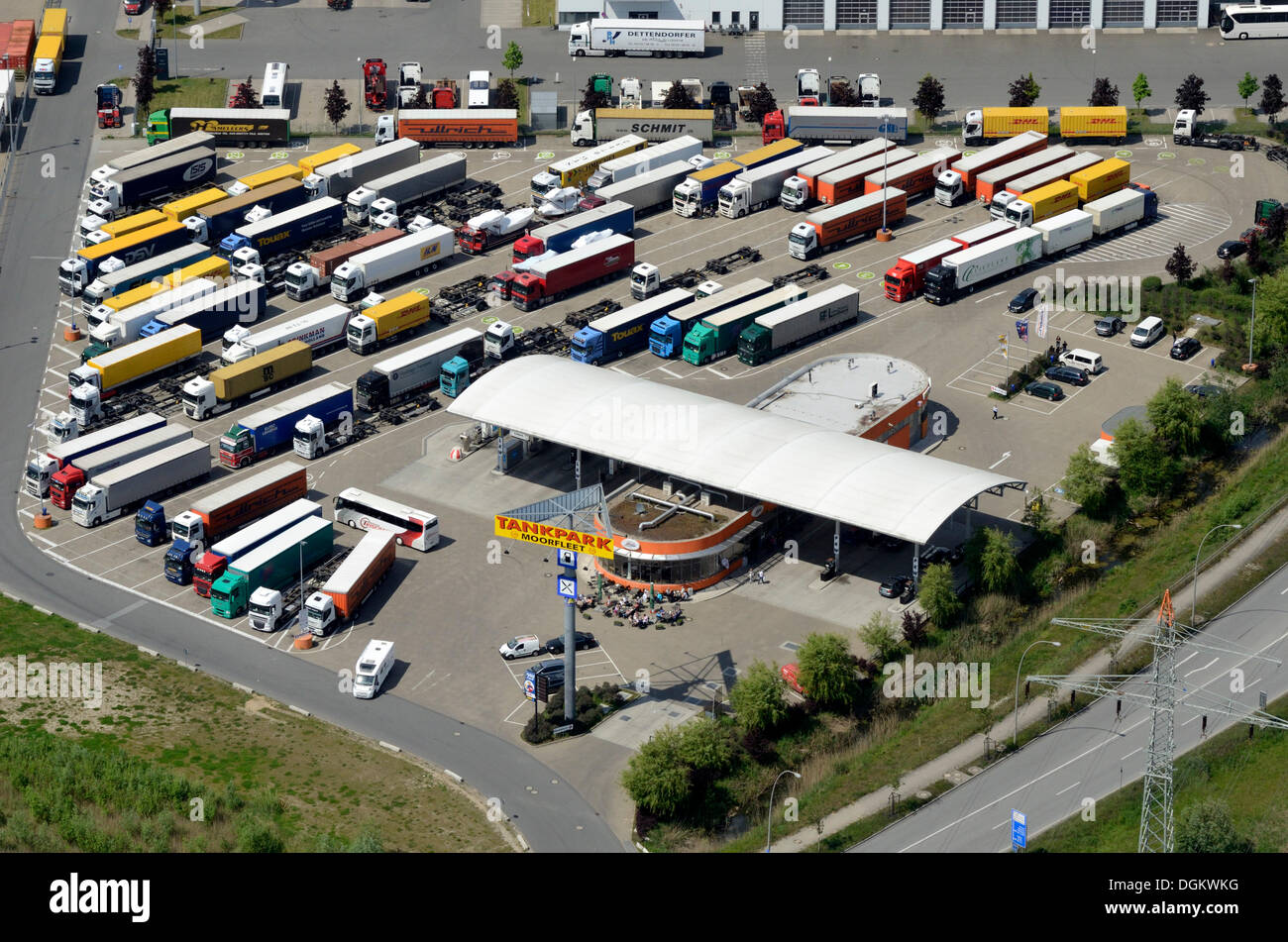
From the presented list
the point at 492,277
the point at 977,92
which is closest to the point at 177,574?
the point at 492,277

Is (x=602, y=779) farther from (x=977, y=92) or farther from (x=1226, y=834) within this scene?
(x=977, y=92)

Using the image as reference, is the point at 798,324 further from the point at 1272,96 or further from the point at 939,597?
the point at 1272,96

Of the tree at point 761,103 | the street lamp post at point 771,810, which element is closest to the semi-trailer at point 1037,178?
the tree at point 761,103

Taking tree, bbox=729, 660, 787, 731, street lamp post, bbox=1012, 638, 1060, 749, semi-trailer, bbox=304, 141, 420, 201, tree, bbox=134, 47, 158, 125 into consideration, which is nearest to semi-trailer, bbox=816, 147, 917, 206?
semi-trailer, bbox=304, 141, 420, 201

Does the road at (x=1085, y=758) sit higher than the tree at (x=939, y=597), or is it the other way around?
the tree at (x=939, y=597)

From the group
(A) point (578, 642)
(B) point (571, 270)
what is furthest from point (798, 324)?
(A) point (578, 642)

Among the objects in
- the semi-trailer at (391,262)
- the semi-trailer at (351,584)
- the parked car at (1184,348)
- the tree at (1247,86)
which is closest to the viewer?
the semi-trailer at (351,584)

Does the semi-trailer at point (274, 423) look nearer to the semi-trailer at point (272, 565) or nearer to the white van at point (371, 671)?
the semi-trailer at point (272, 565)
